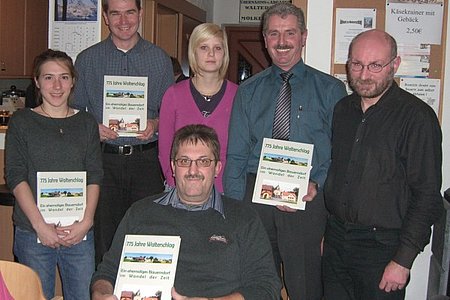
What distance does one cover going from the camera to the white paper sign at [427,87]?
3.15 meters

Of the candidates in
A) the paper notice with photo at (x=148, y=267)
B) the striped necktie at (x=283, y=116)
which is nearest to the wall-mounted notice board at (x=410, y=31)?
the striped necktie at (x=283, y=116)

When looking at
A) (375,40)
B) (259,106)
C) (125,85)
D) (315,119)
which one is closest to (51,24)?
(125,85)

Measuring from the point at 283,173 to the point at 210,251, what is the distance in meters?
0.64

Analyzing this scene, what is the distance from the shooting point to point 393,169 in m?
2.32

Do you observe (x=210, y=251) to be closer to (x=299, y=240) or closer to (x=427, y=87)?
(x=299, y=240)

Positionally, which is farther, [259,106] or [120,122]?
[120,122]

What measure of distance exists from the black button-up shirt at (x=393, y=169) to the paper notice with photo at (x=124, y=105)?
121 cm

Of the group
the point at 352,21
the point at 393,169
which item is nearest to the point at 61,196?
the point at 393,169

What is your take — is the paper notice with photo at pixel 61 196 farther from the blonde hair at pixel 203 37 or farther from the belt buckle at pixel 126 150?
the blonde hair at pixel 203 37

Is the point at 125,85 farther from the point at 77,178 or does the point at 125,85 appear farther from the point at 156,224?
the point at 156,224

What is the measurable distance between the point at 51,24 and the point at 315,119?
2262mm

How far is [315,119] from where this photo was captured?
8.77 feet

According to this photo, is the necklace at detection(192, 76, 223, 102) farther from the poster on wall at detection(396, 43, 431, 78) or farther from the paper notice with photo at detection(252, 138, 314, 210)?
the poster on wall at detection(396, 43, 431, 78)

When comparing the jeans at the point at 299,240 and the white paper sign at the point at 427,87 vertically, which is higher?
the white paper sign at the point at 427,87
